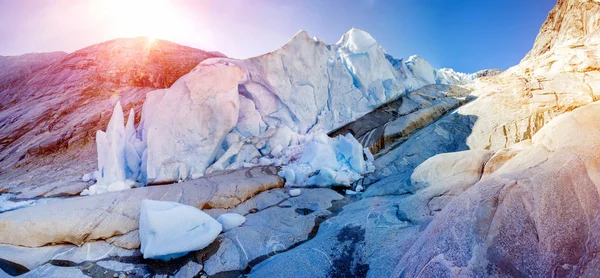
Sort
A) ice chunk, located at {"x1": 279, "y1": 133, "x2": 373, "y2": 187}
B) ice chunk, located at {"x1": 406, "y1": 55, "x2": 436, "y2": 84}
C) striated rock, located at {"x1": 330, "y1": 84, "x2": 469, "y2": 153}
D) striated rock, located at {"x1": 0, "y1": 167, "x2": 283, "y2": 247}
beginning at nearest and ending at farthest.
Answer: striated rock, located at {"x1": 0, "y1": 167, "x2": 283, "y2": 247}
ice chunk, located at {"x1": 279, "y1": 133, "x2": 373, "y2": 187}
striated rock, located at {"x1": 330, "y1": 84, "x2": 469, "y2": 153}
ice chunk, located at {"x1": 406, "y1": 55, "x2": 436, "y2": 84}

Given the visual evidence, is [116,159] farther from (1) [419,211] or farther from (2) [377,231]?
(1) [419,211]

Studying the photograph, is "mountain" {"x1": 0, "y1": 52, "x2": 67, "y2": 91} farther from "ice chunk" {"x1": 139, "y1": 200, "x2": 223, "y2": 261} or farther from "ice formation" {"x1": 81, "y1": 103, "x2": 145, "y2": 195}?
"ice chunk" {"x1": 139, "y1": 200, "x2": 223, "y2": 261}

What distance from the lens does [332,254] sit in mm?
4113

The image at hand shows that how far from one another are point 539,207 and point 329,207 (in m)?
4.31

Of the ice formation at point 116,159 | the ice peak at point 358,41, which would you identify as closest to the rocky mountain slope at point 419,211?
the ice formation at point 116,159

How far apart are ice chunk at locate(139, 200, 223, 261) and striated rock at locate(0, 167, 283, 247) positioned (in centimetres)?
112

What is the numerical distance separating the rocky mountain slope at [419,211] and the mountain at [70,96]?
7.23m

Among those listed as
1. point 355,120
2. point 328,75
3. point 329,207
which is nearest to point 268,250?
point 329,207

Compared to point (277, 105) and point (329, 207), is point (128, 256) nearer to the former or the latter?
point (329, 207)

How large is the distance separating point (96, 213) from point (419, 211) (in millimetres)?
6465

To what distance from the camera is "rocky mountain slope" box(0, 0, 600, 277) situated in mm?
2846

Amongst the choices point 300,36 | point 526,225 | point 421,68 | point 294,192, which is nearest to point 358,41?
point 300,36

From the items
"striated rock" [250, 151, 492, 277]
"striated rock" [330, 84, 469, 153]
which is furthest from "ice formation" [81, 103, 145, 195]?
"striated rock" [330, 84, 469, 153]

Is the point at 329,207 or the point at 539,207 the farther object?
the point at 329,207
